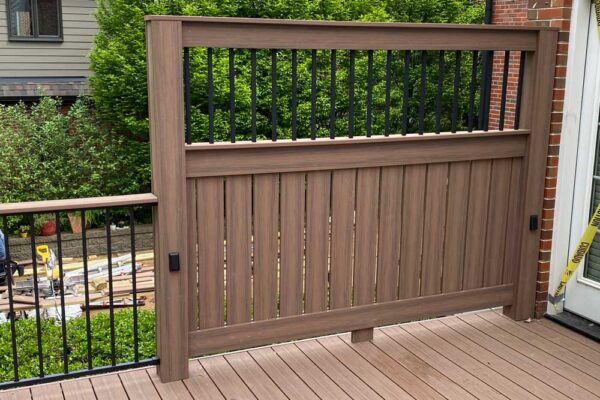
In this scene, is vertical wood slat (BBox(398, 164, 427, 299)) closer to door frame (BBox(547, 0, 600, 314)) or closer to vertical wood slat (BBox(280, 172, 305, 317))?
vertical wood slat (BBox(280, 172, 305, 317))

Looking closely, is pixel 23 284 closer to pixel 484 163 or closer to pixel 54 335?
pixel 54 335

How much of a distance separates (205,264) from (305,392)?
2.42 feet

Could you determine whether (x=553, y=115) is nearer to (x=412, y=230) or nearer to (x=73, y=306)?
(x=412, y=230)

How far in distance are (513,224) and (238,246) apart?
1.63m

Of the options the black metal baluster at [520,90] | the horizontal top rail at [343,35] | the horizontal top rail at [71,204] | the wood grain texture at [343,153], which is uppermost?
the horizontal top rail at [343,35]

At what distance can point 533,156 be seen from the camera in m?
3.90

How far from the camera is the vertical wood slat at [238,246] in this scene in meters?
3.28

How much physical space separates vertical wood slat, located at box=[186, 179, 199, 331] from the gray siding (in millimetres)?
9824

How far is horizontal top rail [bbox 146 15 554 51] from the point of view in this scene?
3025 millimetres

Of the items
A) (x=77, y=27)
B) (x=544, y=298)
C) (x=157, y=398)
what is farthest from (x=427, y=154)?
A: (x=77, y=27)

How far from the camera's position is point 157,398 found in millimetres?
3119

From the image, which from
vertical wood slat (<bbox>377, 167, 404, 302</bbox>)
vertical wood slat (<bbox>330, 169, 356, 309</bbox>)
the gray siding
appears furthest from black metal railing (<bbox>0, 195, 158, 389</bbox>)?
the gray siding

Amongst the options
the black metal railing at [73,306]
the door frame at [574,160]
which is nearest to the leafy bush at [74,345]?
the black metal railing at [73,306]

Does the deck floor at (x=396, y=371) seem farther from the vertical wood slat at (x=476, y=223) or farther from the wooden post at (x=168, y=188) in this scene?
A: the vertical wood slat at (x=476, y=223)
